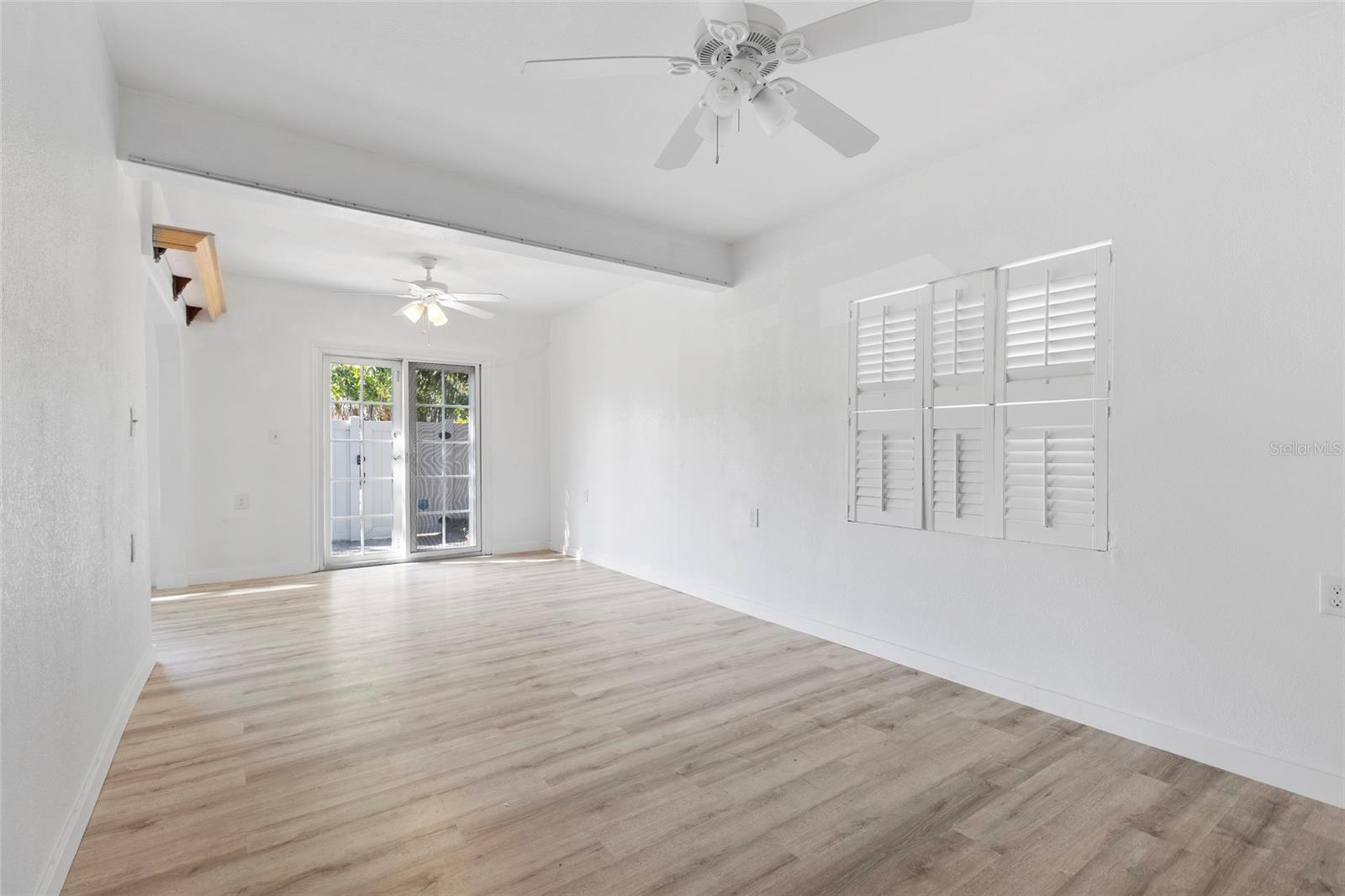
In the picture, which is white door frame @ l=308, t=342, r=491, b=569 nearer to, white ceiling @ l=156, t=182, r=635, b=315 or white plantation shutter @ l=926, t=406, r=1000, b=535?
white ceiling @ l=156, t=182, r=635, b=315

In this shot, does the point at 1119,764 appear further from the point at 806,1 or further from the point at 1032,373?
the point at 806,1

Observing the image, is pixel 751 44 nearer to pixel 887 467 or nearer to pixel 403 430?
pixel 887 467

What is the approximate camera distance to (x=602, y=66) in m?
1.91

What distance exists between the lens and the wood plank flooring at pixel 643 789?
1833 mm

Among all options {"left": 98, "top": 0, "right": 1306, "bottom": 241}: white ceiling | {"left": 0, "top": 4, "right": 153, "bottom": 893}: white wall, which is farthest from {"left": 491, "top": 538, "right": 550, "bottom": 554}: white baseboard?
{"left": 98, "top": 0, "right": 1306, "bottom": 241}: white ceiling

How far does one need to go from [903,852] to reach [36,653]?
2373 mm

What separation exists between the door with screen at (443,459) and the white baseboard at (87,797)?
3644 millimetres

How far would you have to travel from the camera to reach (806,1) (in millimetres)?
2182

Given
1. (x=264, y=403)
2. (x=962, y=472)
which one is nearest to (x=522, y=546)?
(x=264, y=403)

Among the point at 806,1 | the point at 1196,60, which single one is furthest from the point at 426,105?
the point at 1196,60

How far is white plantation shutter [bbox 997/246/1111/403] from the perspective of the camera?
2.77 meters

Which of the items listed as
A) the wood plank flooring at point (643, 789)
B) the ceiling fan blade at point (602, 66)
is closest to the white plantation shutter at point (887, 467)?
the wood plank flooring at point (643, 789)

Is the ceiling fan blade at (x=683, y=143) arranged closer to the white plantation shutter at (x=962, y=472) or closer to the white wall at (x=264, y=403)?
the white plantation shutter at (x=962, y=472)

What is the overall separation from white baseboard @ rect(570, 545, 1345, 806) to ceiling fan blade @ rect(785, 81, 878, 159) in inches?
98.0
